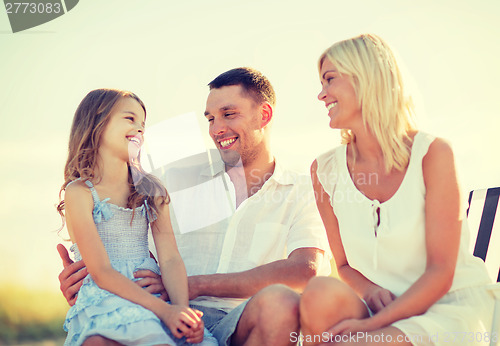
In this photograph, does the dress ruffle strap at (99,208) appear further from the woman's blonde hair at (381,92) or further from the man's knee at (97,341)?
the woman's blonde hair at (381,92)

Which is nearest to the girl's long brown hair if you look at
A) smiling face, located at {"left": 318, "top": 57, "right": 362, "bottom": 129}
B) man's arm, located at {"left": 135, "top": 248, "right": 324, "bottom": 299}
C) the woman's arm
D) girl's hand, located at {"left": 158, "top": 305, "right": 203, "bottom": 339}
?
man's arm, located at {"left": 135, "top": 248, "right": 324, "bottom": 299}

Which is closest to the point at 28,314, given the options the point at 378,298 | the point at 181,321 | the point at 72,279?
the point at 72,279

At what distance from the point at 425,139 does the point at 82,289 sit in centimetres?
158

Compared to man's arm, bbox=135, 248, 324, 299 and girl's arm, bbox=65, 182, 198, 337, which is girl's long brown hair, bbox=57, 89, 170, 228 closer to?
girl's arm, bbox=65, 182, 198, 337

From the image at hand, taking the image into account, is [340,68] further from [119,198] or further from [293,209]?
[119,198]

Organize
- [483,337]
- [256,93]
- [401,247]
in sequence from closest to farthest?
[483,337]
[401,247]
[256,93]

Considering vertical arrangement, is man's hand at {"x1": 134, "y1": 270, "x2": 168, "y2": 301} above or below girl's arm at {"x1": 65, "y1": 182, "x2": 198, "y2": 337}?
below

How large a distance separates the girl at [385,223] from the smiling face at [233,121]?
89cm

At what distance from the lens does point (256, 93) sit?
3.47 meters

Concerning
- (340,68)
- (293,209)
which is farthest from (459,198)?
(293,209)

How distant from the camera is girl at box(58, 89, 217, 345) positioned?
2.08m

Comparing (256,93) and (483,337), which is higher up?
(256,93)

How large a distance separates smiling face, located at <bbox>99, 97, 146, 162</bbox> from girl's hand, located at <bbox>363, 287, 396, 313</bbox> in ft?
4.17

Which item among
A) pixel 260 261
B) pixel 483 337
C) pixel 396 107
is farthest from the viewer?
pixel 260 261
